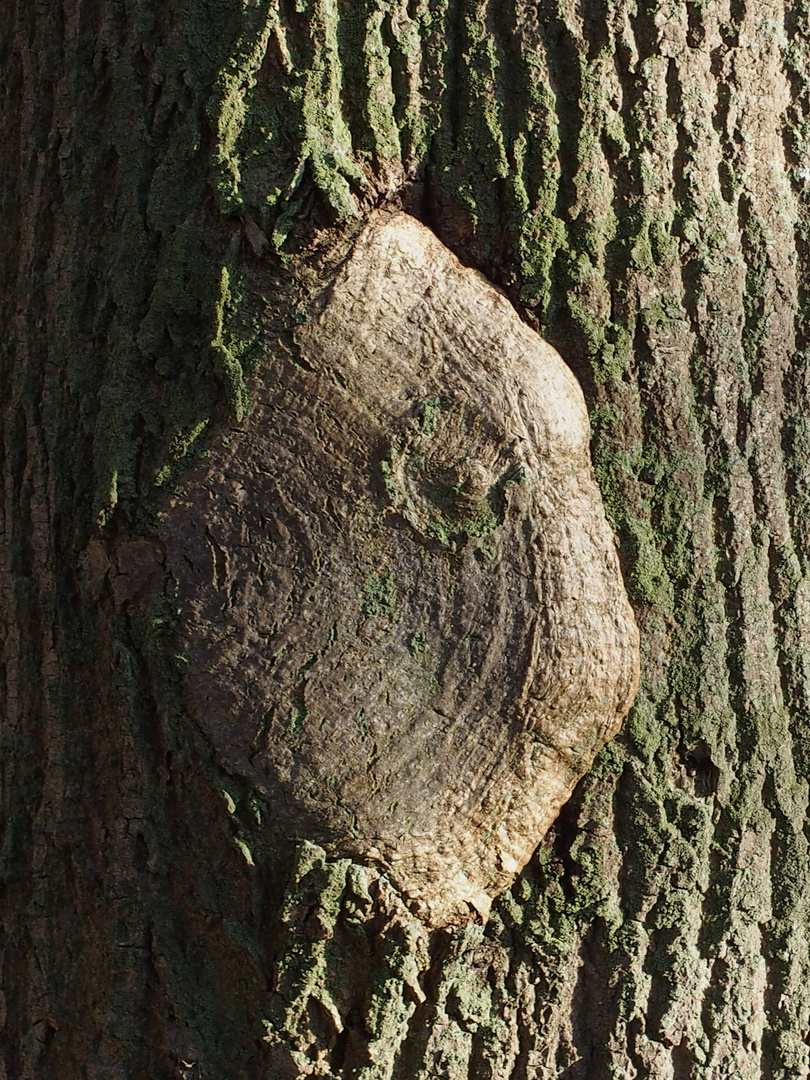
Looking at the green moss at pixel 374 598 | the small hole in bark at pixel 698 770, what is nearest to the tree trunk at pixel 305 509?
the small hole in bark at pixel 698 770

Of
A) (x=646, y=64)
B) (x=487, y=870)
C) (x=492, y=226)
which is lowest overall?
(x=487, y=870)

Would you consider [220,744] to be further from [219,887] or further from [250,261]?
[250,261]

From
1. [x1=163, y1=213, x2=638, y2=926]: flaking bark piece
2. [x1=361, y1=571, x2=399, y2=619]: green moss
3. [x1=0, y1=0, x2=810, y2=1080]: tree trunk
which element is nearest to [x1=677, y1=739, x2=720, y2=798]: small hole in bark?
[x1=0, y1=0, x2=810, y2=1080]: tree trunk

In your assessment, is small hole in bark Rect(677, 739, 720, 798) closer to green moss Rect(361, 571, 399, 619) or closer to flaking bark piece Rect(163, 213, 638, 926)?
flaking bark piece Rect(163, 213, 638, 926)

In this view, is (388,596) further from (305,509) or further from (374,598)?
(305,509)

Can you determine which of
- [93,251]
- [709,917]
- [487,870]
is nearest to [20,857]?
[487,870]

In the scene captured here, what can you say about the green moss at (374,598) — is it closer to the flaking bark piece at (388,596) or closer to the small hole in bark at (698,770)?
→ the flaking bark piece at (388,596)
